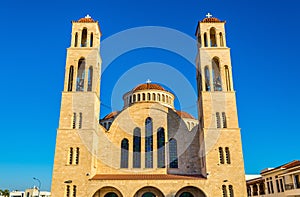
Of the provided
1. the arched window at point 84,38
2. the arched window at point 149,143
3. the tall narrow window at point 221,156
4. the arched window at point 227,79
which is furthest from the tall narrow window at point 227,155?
the arched window at point 84,38

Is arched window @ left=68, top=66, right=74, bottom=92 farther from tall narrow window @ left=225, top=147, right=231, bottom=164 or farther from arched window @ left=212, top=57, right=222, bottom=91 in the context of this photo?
tall narrow window @ left=225, top=147, right=231, bottom=164

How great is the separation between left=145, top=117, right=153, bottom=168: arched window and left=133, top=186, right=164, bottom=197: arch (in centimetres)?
267

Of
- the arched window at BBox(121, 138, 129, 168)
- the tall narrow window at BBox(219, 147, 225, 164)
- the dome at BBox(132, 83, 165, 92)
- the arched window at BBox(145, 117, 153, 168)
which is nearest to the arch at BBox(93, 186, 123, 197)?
the arched window at BBox(121, 138, 129, 168)

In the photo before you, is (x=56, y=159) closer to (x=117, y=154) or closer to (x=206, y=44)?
(x=117, y=154)

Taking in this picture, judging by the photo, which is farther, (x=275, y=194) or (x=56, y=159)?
(x=275, y=194)

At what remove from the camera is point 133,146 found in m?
25.8

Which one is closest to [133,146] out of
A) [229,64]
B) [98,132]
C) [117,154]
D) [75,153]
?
[117,154]

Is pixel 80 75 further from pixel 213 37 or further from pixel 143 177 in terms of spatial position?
pixel 213 37

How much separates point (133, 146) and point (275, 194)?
15480 mm

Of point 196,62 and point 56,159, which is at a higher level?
point 196,62

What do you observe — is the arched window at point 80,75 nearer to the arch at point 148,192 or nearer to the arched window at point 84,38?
the arched window at point 84,38

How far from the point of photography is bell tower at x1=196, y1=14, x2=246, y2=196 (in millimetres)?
22328

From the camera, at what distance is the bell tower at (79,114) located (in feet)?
72.8

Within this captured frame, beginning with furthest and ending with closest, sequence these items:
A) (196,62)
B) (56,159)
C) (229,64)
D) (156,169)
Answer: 1. (196,62)
2. (229,64)
3. (156,169)
4. (56,159)
